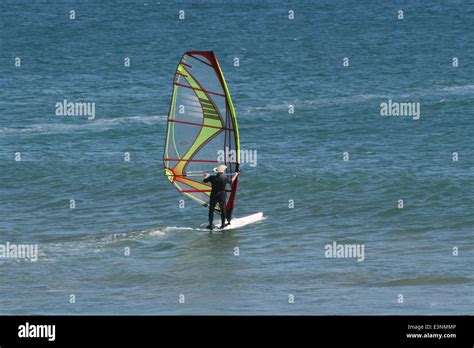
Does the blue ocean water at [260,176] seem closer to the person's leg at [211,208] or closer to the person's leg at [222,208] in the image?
the person's leg at [211,208]

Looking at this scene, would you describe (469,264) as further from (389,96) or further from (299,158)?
(389,96)

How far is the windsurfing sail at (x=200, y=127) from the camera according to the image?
2633 cm

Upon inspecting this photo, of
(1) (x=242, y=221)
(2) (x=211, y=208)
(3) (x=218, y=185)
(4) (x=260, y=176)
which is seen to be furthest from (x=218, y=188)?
(4) (x=260, y=176)

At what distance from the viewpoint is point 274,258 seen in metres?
23.5

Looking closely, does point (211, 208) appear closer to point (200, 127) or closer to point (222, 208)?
point (222, 208)

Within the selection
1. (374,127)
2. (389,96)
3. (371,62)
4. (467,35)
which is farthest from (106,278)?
(467,35)

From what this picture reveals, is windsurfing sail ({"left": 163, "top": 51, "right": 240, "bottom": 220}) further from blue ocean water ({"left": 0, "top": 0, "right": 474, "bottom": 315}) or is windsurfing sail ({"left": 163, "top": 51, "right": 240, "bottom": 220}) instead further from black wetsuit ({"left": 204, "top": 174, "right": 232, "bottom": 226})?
blue ocean water ({"left": 0, "top": 0, "right": 474, "bottom": 315})

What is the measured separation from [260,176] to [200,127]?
6.73 metres

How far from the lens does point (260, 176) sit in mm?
33156

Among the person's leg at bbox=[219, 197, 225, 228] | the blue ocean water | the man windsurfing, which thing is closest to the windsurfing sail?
the person's leg at bbox=[219, 197, 225, 228]

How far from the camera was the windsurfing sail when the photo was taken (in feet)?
86.4

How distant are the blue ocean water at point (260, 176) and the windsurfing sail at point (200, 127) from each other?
57.3 inches

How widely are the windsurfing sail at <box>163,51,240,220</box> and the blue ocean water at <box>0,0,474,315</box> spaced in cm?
146

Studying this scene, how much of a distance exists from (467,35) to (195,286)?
4981 cm
